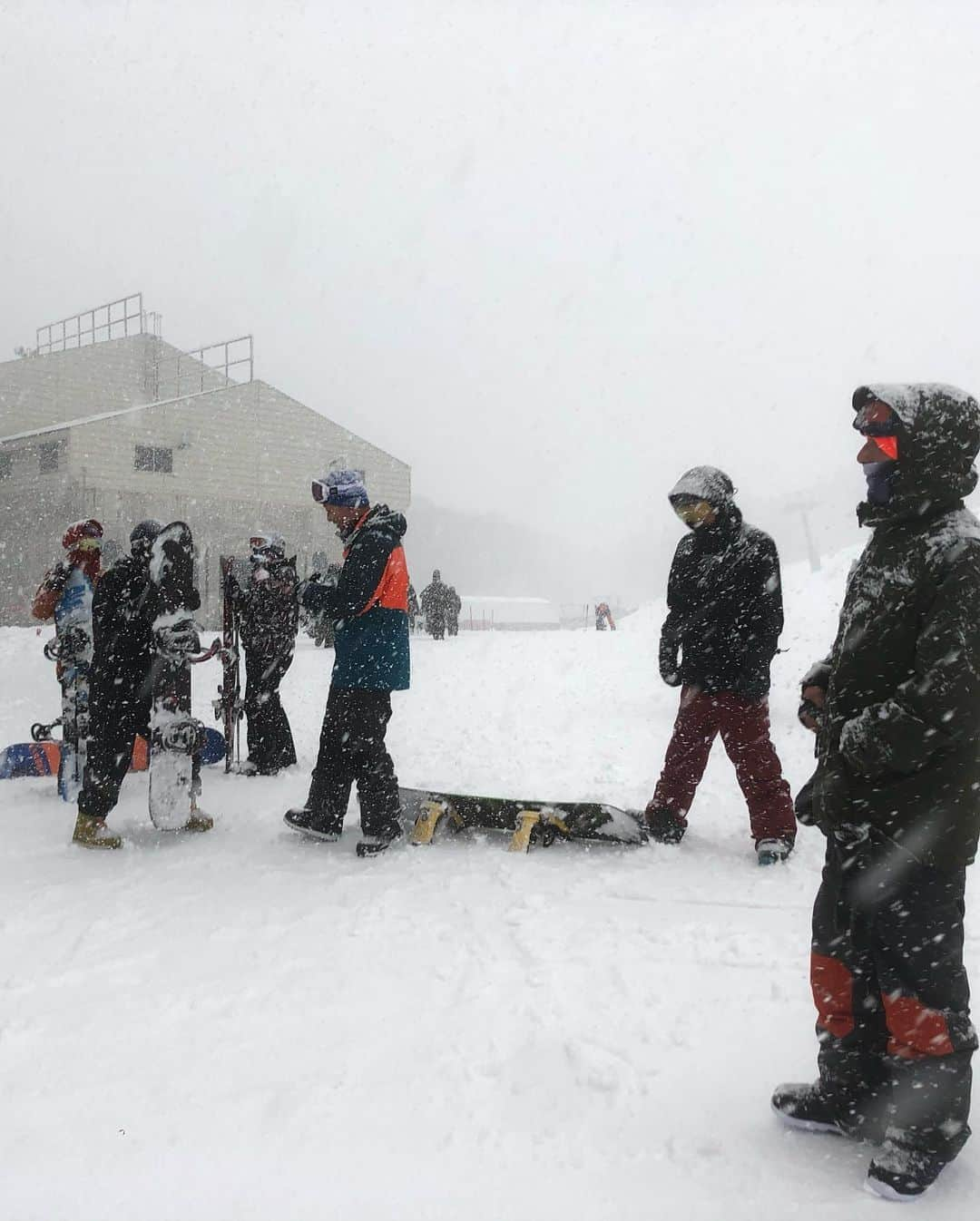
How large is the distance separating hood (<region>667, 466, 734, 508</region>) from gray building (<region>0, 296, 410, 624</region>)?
21.2m

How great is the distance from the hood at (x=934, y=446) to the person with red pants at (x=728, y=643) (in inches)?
86.6

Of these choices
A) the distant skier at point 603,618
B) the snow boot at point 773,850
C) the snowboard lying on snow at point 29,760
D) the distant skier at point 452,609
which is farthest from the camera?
the distant skier at point 603,618

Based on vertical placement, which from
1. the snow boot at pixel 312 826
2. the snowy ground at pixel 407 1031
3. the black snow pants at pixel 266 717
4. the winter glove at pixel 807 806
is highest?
the winter glove at pixel 807 806

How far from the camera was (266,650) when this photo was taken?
6.74m

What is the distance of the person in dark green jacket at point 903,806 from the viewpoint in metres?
1.92

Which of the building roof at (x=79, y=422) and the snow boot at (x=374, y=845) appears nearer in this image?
the snow boot at (x=374, y=845)

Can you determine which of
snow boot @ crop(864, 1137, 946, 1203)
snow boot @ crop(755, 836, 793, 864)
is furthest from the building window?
snow boot @ crop(864, 1137, 946, 1203)

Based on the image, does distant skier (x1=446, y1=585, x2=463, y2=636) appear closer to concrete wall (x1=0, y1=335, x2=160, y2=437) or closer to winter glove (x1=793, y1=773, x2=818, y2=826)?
concrete wall (x1=0, y1=335, x2=160, y2=437)

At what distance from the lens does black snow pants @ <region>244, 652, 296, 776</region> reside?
6648mm

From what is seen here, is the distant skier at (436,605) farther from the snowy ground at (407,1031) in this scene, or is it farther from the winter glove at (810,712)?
the winter glove at (810,712)

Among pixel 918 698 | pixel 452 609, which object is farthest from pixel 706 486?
pixel 452 609

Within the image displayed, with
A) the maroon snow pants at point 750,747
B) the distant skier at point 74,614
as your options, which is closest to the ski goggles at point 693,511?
the maroon snow pants at point 750,747

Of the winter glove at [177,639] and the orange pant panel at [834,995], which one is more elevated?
the winter glove at [177,639]

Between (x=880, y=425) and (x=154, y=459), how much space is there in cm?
2869
